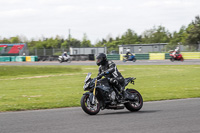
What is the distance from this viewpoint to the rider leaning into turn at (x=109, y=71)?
8.69 metres

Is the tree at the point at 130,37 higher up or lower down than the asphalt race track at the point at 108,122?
higher up

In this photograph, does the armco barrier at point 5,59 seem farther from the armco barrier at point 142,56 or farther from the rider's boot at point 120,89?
the rider's boot at point 120,89

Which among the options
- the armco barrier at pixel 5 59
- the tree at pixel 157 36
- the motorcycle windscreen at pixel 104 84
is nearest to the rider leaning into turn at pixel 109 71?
the motorcycle windscreen at pixel 104 84

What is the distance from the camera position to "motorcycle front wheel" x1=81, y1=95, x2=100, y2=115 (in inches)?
331

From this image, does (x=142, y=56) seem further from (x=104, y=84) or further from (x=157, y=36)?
(x=157, y=36)

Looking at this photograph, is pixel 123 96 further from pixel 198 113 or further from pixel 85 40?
pixel 85 40

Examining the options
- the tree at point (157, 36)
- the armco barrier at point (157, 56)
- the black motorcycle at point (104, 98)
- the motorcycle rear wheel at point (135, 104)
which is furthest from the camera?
the tree at point (157, 36)

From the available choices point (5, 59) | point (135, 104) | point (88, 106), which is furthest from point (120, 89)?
point (5, 59)

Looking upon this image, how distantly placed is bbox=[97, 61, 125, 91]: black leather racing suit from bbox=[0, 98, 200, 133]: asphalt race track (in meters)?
0.85

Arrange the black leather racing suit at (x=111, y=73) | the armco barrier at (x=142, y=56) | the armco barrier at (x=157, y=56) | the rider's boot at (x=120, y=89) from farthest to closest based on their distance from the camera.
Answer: the armco barrier at (x=142, y=56), the armco barrier at (x=157, y=56), the rider's boot at (x=120, y=89), the black leather racing suit at (x=111, y=73)

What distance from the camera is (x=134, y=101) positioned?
9.30 metres

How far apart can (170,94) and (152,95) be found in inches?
30.5

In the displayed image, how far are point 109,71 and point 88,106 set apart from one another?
3.29 ft

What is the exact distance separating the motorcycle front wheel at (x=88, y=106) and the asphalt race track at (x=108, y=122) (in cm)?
14
